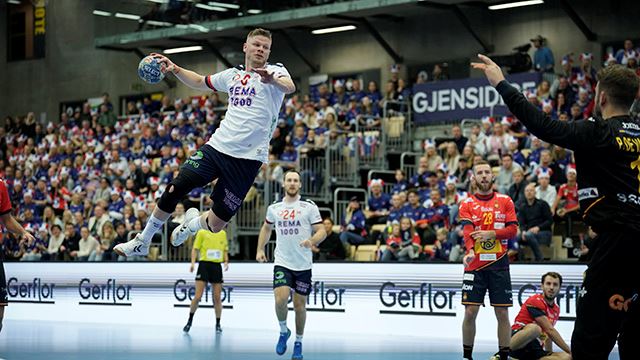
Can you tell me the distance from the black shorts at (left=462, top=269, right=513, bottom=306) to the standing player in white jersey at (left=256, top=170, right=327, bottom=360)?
2.37 metres

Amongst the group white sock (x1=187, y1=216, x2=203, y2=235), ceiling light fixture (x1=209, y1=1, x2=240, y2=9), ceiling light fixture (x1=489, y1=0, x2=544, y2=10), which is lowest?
white sock (x1=187, y1=216, x2=203, y2=235)

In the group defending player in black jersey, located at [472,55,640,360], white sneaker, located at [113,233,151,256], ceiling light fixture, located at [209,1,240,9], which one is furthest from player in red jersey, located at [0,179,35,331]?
ceiling light fixture, located at [209,1,240,9]

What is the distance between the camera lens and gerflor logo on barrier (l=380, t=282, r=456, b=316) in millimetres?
17031

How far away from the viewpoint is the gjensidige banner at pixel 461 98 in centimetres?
2508

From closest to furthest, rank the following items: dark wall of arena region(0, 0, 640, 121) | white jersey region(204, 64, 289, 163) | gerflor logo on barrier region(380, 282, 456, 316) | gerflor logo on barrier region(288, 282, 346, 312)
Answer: white jersey region(204, 64, 289, 163)
gerflor logo on barrier region(380, 282, 456, 316)
gerflor logo on barrier region(288, 282, 346, 312)
dark wall of arena region(0, 0, 640, 121)

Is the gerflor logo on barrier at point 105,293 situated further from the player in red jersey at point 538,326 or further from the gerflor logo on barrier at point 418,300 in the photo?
the player in red jersey at point 538,326

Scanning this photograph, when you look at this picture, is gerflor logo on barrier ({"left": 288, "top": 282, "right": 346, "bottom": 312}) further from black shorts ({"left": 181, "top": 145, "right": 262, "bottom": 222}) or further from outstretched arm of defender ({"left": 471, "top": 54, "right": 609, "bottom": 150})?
outstretched arm of defender ({"left": 471, "top": 54, "right": 609, "bottom": 150})

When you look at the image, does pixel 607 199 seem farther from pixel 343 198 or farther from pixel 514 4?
pixel 514 4

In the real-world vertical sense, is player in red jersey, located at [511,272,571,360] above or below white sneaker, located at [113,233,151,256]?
below

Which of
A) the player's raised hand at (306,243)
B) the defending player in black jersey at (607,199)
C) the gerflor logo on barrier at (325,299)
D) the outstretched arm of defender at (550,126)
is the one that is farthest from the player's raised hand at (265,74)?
the gerflor logo on barrier at (325,299)

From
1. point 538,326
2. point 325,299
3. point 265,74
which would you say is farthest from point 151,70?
point 325,299

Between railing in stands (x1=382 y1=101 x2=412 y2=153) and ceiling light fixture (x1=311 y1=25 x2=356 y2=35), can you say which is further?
ceiling light fixture (x1=311 y1=25 x2=356 y2=35)

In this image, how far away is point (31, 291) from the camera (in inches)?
947

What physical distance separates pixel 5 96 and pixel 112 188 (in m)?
15.9
